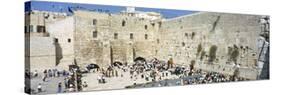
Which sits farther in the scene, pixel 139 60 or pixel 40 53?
pixel 139 60

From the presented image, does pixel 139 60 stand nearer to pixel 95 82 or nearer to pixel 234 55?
pixel 95 82

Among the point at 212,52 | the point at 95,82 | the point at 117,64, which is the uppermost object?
the point at 212,52

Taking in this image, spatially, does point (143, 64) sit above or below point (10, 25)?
below

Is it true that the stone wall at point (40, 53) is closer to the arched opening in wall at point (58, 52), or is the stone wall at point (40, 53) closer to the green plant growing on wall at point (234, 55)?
the arched opening in wall at point (58, 52)

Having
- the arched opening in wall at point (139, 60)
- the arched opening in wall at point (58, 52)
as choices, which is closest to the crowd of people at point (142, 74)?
the arched opening in wall at point (139, 60)

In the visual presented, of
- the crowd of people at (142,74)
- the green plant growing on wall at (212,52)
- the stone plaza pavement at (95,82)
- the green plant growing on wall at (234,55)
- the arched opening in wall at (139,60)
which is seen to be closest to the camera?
the stone plaza pavement at (95,82)

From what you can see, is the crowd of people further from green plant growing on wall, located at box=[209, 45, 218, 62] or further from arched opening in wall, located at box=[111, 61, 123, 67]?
green plant growing on wall, located at box=[209, 45, 218, 62]

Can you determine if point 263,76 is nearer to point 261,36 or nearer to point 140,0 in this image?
point 261,36

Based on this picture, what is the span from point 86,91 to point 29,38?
1178 millimetres

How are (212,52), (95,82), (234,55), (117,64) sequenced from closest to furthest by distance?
(95,82) → (117,64) → (212,52) → (234,55)

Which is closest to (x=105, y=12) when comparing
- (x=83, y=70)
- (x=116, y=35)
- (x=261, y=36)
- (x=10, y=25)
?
(x=116, y=35)

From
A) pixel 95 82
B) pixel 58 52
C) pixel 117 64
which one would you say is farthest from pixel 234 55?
pixel 58 52

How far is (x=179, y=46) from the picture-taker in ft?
22.1

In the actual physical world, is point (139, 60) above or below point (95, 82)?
above
